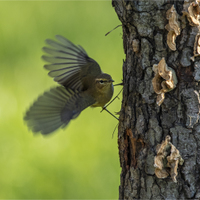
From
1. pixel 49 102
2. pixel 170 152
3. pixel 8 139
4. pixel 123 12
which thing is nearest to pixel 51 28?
pixel 8 139

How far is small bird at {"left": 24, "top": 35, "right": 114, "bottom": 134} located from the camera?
10.7 ft

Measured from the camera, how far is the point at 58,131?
17.4ft

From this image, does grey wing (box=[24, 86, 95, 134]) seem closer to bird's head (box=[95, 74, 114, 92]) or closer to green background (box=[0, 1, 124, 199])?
bird's head (box=[95, 74, 114, 92])

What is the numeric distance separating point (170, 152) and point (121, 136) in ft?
1.62

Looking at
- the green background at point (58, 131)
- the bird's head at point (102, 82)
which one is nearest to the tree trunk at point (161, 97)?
the bird's head at point (102, 82)

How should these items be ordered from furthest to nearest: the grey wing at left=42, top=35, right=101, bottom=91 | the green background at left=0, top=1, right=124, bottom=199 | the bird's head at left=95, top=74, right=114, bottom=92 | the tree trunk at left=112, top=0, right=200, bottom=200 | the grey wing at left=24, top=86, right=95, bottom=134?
1. the green background at left=0, top=1, right=124, bottom=199
2. the bird's head at left=95, top=74, right=114, bottom=92
3. the grey wing at left=42, top=35, right=101, bottom=91
4. the grey wing at left=24, top=86, right=95, bottom=134
5. the tree trunk at left=112, top=0, right=200, bottom=200

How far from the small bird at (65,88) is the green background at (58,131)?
1656mm

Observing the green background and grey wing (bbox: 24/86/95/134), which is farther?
the green background

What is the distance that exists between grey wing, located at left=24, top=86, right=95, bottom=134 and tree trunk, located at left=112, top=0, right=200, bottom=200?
84 centimetres

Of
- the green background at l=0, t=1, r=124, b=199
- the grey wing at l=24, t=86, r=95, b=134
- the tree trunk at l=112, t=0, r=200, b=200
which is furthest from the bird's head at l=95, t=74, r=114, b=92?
the green background at l=0, t=1, r=124, b=199

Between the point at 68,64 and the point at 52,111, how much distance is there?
49cm

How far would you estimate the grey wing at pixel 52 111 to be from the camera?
323 centimetres

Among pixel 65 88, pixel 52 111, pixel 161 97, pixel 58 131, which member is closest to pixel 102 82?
pixel 65 88

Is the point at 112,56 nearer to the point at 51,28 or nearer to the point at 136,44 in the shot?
the point at 51,28
